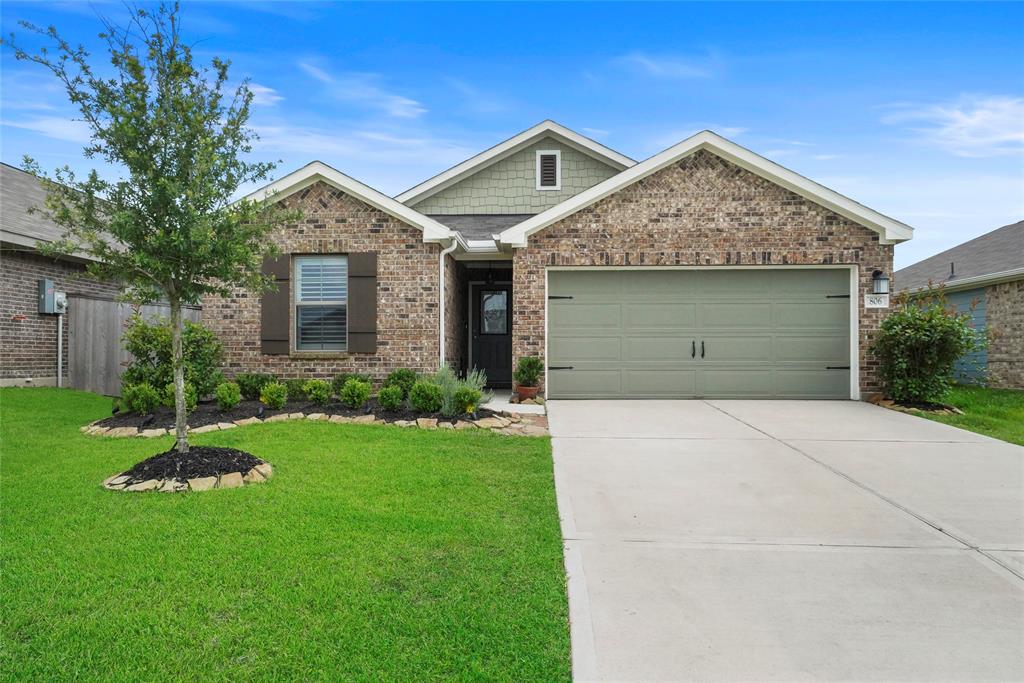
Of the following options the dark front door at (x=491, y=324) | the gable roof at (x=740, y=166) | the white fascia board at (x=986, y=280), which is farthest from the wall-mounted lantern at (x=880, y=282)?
the dark front door at (x=491, y=324)

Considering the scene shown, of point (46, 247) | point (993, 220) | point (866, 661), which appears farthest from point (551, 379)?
point (993, 220)

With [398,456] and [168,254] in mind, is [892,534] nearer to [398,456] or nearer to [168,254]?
[398,456]

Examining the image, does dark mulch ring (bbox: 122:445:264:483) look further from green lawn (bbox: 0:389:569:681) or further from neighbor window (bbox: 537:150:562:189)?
neighbor window (bbox: 537:150:562:189)

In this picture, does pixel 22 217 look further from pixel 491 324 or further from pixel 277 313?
pixel 491 324

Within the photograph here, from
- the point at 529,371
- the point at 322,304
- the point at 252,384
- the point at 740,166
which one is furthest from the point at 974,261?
the point at 252,384

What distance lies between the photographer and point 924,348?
31.5ft

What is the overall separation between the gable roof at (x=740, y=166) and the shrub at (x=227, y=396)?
4.85 m

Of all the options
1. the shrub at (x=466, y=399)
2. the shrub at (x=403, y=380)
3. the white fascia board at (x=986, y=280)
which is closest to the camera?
the shrub at (x=466, y=399)

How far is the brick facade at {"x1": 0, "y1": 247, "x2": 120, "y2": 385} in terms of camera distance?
10641 millimetres

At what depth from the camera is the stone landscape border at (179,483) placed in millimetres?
4871

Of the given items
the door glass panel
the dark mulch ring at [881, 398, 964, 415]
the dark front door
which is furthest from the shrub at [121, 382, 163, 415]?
the dark mulch ring at [881, 398, 964, 415]

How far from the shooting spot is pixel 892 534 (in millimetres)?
4098

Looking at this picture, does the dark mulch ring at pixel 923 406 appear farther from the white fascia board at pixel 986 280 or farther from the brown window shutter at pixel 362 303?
the brown window shutter at pixel 362 303

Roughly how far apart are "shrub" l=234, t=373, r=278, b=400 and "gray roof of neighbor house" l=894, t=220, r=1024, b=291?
12492 mm
